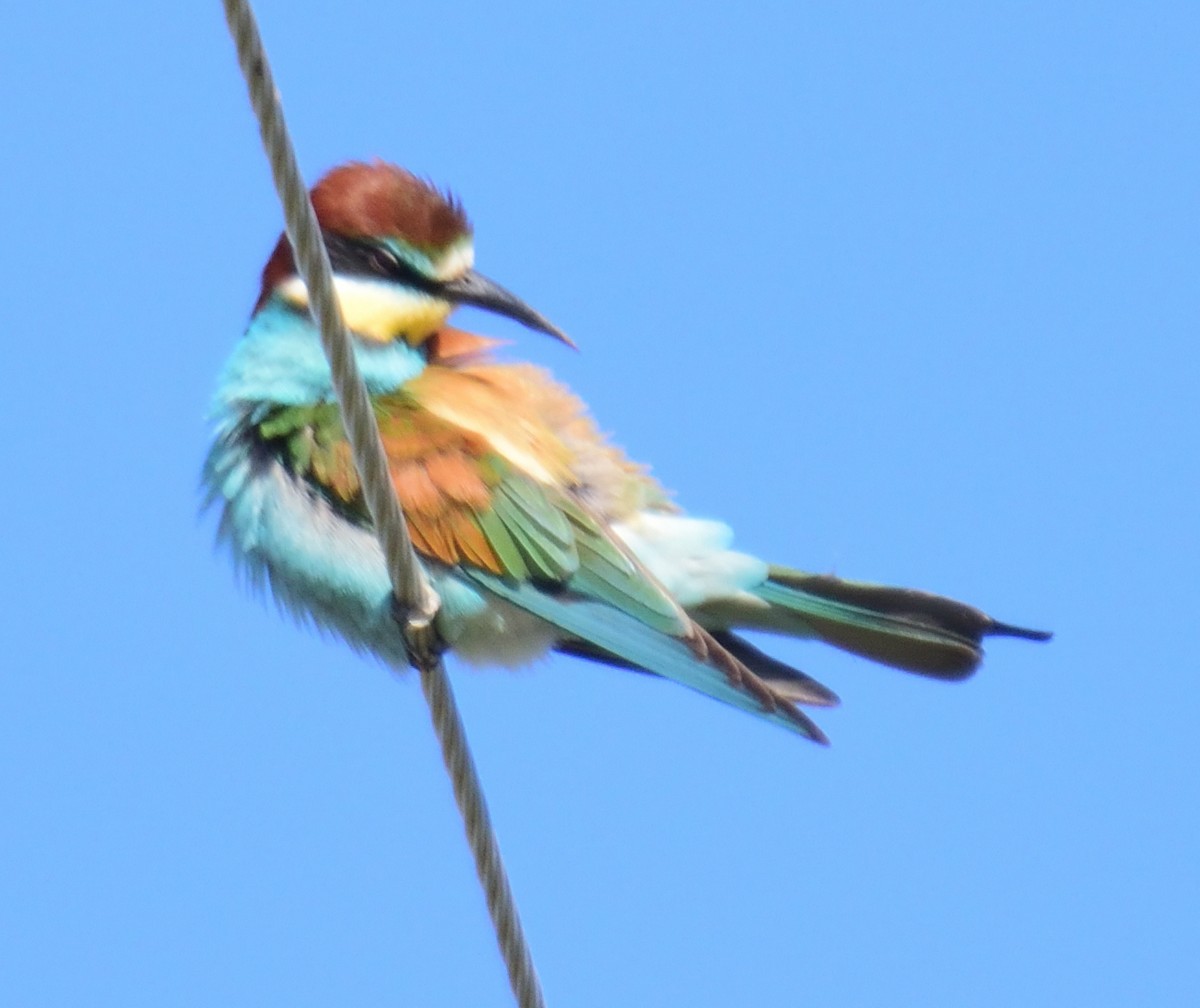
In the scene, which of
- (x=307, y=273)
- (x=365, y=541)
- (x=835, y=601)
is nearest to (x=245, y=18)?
(x=307, y=273)

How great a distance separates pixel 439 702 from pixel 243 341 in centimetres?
117

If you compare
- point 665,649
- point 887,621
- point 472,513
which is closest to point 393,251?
point 472,513

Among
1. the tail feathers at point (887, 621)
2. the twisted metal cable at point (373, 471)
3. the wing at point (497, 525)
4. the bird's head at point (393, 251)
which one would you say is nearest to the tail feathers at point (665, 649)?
the wing at point (497, 525)

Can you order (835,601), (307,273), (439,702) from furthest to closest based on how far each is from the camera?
(835,601), (439,702), (307,273)

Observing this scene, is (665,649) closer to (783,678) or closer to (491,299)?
(783,678)

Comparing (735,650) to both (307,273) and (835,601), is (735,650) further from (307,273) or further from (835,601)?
(307,273)

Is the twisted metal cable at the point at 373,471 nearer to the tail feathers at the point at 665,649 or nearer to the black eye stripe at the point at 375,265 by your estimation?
the tail feathers at the point at 665,649

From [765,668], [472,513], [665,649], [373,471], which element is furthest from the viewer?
[765,668]

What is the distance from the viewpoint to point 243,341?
3.21 m

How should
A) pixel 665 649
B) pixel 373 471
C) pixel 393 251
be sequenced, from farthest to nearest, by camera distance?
pixel 393 251 → pixel 665 649 → pixel 373 471

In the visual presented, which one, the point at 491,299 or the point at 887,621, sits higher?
the point at 491,299

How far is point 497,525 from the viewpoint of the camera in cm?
292

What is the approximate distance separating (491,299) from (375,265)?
0.21 m

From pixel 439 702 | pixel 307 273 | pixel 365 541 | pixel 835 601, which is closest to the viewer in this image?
pixel 307 273
